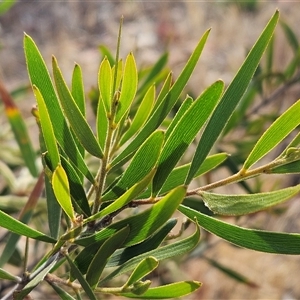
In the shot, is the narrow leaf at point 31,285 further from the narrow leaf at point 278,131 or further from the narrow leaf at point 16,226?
the narrow leaf at point 278,131

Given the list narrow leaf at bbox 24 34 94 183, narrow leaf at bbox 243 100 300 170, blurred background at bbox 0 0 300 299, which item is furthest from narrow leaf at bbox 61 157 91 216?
blurred background at bbox 0 0 300 299

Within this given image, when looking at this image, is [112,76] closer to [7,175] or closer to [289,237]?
[289,237]

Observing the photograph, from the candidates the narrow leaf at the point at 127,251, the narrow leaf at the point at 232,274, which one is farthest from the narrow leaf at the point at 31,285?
the narrow leaf at the point at 232,274

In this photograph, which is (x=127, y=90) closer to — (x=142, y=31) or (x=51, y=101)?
(x=51, y=101)

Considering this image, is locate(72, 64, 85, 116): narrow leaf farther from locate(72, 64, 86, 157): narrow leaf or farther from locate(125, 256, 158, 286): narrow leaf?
A: locate(125, 256, 158, 286): narrow leaf

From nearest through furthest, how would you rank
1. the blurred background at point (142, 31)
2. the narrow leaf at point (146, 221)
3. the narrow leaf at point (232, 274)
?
the narrow leaf at point (146, 221), the narrow leaf at point (232, 274), the blurred background at point (142, 31)
